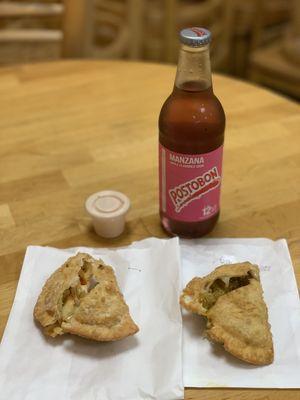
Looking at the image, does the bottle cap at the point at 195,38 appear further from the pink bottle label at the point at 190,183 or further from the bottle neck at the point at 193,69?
the pink bottle label at the point at 190,183

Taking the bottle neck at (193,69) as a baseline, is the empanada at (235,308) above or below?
below

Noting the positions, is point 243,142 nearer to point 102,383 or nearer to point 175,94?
point 175,94

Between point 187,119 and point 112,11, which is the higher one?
point 187,119

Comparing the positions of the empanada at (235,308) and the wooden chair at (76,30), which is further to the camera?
the wooden chair at (76,30)

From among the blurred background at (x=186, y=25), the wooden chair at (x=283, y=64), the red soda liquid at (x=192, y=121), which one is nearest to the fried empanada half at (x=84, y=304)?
the red soda liquid at (x=192, y=121)

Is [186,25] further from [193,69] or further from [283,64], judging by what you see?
[193,69]

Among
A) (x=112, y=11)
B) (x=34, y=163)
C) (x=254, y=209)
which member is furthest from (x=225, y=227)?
(x=112, y=11)

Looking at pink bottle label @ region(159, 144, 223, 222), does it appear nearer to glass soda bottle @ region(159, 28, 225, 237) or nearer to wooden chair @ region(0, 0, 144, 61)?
glass soda bottle @ region(159, 28, 225, 237)

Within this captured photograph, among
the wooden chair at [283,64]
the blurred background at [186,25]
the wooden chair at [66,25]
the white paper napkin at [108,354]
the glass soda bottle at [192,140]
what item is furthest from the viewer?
the wooden chair at [283,64]
